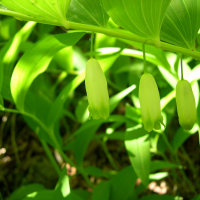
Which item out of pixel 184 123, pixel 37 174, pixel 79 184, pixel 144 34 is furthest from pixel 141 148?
pixel 37 174

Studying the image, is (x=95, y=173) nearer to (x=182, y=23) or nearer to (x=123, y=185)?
(x=123, y=185)

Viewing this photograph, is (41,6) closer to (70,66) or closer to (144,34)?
(144,34)

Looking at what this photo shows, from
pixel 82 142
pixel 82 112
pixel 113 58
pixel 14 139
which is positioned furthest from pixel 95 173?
pixel 14 139

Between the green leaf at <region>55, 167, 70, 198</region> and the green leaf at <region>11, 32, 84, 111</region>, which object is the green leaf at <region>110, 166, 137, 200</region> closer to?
the green leaf at <region>55, 167, 70, 198</region>

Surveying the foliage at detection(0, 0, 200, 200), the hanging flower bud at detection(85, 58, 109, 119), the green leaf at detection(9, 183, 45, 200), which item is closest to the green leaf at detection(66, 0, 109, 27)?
the foliage at detection(0, 0, 200, 200)

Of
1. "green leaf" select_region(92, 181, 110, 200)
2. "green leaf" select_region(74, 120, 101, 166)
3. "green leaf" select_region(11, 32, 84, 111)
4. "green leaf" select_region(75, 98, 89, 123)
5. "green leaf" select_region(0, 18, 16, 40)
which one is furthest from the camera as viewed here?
"green leaf" select_region(0, 18, 16, 40)

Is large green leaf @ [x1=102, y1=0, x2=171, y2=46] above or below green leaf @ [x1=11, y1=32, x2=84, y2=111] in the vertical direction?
above
